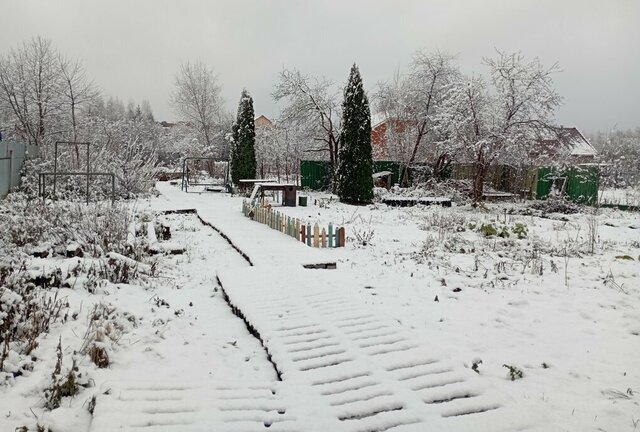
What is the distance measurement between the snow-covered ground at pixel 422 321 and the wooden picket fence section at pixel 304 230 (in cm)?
42

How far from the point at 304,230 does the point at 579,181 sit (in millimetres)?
16312

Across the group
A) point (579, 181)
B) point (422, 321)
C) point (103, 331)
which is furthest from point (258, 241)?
point (579, 181)

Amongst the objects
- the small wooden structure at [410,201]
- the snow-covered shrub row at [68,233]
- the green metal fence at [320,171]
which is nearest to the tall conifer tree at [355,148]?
the small wooden structure at [410,201]

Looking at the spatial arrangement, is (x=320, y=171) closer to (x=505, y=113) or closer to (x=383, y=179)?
(x=383, y=179)

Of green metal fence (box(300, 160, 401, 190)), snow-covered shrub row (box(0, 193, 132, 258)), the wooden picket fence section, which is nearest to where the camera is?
snow-covered shrub row (box(0, 193, 132, 258))

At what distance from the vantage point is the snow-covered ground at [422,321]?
3.31 metres

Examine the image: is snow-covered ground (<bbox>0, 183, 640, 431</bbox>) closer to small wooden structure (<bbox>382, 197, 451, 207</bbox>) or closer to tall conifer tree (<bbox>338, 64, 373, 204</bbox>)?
small wooden structure (<bbox>382, 197, 451, 207</bbox>)

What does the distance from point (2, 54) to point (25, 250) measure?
2531 centimetres

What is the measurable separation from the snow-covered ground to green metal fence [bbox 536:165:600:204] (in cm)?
1146

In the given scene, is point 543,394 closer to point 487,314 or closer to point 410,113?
point 487,314

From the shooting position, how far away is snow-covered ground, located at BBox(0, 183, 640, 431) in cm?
331

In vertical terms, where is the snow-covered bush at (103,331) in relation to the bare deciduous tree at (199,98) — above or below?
below

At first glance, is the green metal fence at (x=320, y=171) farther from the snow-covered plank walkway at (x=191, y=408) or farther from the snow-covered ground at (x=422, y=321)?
the snow-covered plank walkway at (x=191, y=408)

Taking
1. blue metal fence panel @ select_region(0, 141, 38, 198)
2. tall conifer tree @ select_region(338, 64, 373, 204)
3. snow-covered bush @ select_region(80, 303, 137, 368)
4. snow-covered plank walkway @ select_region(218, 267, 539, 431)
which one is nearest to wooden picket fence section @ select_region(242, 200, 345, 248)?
snow-covered plank walkway @ select_region(218, 267, 539, 431)
